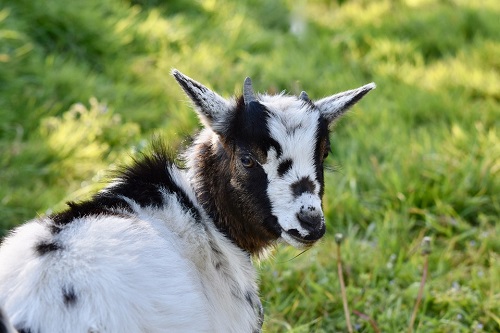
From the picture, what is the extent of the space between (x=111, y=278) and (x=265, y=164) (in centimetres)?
87

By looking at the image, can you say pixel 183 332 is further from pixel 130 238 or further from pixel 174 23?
pixel 174 23

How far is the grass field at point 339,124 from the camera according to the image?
3979 mm

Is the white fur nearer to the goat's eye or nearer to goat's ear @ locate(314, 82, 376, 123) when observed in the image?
the goat's eye

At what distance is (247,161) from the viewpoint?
2969 millimetres

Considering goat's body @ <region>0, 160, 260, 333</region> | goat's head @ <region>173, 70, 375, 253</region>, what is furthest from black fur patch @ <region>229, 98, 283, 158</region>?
goat's body @ <region>0, 160, 260, 333</region>

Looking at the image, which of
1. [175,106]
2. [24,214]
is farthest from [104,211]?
[175,106]

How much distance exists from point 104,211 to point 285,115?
32.2 inches

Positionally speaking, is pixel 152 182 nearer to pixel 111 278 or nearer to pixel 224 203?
pixel 224 203

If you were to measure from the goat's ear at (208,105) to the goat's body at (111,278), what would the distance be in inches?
18.1

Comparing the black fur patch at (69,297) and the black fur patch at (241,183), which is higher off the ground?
the black fur patch at (69,297)

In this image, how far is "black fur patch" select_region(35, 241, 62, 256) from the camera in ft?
7.70

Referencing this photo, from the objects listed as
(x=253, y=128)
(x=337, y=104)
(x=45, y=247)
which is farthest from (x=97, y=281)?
(x=337, y=104)

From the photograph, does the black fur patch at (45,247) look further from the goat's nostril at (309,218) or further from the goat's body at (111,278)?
the goat's nostril at (309,218)

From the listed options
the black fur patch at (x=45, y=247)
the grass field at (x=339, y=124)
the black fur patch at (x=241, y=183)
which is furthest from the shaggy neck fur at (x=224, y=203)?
the black fur patch at (x=45, y=247)
